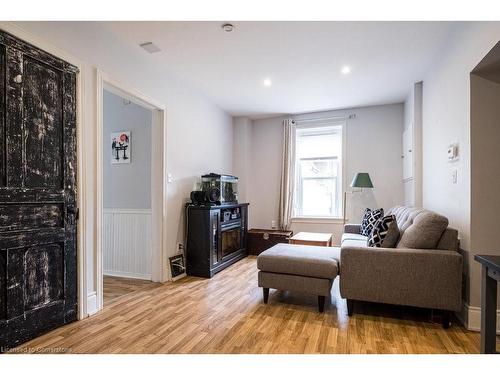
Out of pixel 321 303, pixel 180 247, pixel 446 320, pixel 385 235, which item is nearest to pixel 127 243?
pixel 180 247

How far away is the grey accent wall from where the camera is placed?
11.5 ft

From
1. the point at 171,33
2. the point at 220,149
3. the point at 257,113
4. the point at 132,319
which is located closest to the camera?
the point at 132,319

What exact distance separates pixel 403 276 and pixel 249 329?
1.28 m

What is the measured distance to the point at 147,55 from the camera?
117 inches

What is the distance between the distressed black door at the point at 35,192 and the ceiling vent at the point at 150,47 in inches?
31.1

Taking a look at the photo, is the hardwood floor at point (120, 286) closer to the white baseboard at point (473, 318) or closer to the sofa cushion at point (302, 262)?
the sofa cushion at point (302, 262)

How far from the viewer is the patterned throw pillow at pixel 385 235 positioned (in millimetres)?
2381

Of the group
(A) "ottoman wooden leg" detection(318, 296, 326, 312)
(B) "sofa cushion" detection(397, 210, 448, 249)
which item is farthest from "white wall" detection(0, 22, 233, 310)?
(B) "sofa cushion" detection(397, 210, 448, 249)

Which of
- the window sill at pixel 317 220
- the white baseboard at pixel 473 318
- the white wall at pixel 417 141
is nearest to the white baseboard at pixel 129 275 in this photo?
the window sill at pixel 317 220

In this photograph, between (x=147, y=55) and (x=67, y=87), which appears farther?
(x=147, y=55)

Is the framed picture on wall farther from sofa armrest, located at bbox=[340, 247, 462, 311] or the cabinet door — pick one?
sofa armrest, located at bbox=[340, 247, 462, 311]
